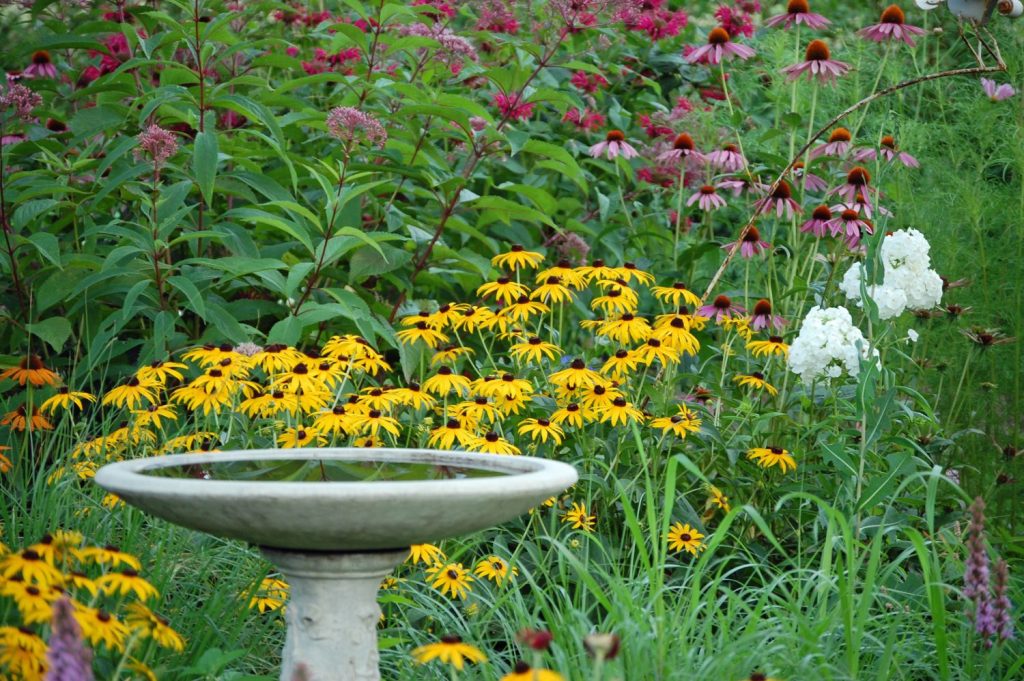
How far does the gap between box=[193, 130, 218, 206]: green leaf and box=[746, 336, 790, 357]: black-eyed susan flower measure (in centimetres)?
168

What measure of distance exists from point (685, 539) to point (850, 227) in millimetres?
1263

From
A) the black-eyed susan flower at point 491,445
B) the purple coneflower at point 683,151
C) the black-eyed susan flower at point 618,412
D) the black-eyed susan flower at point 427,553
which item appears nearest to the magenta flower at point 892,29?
the purple coneflower at point 683,151

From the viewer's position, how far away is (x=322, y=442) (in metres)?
3.27

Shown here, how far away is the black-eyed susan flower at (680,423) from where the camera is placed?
10.7ft

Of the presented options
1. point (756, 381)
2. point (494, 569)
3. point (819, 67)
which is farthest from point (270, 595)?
point (819, 67)

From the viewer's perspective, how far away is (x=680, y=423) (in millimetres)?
3281

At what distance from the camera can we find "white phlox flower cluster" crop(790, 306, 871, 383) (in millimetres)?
3289

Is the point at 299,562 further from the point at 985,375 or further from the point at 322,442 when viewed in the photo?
the point at 985,375

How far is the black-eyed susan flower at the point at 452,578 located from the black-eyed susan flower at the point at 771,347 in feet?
3.97

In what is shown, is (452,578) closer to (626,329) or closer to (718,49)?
(626,329)

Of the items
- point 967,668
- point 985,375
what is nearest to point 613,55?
point 985,375

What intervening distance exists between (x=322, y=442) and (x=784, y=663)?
1401 mm

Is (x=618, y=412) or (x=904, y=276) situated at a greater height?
(x=904, y=276)

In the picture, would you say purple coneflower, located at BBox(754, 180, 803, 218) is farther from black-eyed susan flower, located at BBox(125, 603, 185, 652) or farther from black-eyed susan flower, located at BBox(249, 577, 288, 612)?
black-eyed susan flower, located at BBox(125, 603, 185, 652)
